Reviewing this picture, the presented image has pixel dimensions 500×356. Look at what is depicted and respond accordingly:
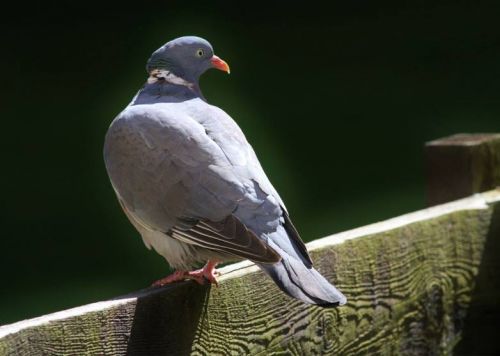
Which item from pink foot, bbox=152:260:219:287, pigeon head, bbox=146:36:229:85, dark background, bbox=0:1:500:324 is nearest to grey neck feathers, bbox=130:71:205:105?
pigeon head, bbox=146:36:229:85

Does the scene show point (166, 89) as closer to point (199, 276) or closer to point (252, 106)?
point (199, 276)

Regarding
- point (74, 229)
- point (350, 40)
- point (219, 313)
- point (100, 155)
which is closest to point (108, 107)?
point (100, 155)

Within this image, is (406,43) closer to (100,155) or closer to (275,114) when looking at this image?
(275,114)

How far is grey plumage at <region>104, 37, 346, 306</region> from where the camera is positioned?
2037 millimetres

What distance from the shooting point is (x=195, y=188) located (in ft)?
7.09

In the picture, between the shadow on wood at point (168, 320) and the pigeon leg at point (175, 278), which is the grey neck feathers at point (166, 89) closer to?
the pigeon leg at point (175, 278)

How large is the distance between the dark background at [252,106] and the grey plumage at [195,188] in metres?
1.26

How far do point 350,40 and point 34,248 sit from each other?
55.0 inches

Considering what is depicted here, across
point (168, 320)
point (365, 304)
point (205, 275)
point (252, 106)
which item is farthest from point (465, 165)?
point (252, 106)

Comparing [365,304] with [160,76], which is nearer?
[365,304]

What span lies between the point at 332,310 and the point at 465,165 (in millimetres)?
661

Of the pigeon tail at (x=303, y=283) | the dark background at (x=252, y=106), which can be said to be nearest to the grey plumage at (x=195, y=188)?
the pigeon tail at (x=303, y=283)

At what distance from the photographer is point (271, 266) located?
1.90 m

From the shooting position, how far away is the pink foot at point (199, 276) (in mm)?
1974
